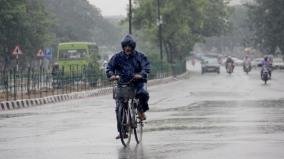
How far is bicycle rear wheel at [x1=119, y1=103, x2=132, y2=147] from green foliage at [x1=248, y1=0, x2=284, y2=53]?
8622 centimetres

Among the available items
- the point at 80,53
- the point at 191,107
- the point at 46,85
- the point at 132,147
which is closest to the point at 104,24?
the point at 80,53

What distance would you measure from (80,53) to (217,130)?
1623 inches

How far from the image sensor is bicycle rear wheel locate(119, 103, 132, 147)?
13.2 m

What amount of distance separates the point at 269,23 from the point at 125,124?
89.3m

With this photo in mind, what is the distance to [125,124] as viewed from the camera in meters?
13.3

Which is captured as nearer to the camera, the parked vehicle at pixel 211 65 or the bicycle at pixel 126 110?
the bicycle at pixel 126 110

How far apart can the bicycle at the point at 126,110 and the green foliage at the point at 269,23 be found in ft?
282

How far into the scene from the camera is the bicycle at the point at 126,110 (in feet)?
43.6

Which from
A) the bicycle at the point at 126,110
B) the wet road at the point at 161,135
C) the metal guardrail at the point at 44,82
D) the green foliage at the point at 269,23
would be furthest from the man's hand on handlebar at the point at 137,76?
the green foliage at the point at 269,23

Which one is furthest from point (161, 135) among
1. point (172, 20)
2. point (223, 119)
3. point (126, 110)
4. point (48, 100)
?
point (172, 20)

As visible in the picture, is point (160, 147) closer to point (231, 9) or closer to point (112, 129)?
point (112, 129)

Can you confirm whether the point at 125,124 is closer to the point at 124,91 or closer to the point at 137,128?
the point at 124,91

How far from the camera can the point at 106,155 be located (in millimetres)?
11680

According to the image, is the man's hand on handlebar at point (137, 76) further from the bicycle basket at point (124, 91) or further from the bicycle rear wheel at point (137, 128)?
the bicycle rear wheel at point (137, 128)
